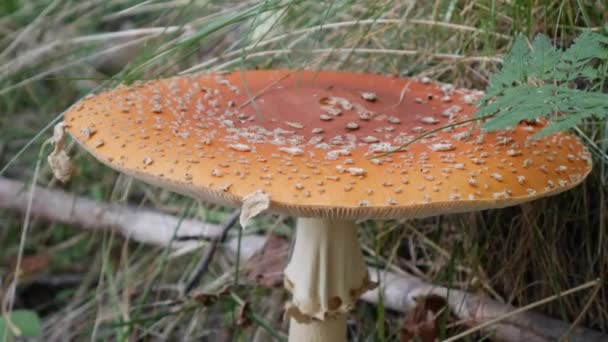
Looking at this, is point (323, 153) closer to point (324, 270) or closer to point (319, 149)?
point (319, 149)

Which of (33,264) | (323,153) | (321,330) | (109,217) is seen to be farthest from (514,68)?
(33,264)

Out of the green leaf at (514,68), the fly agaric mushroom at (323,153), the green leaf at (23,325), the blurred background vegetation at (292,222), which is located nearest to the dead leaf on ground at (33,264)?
the blurred background vegetation at (292,222)

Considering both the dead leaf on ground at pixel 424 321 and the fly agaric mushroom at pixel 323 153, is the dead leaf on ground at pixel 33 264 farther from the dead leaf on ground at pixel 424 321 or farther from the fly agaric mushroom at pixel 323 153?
the dead leaf on ground at pixel 424 321

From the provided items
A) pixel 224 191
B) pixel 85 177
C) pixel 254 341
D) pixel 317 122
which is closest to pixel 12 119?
pixel 85 177

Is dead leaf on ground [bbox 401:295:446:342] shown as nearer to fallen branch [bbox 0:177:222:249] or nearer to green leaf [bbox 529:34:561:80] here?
fallen branch [bbox 0:177:222:249]

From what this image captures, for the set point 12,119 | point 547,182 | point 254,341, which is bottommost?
point 254,341

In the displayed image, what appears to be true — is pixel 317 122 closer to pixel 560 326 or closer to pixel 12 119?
pixel 560 326

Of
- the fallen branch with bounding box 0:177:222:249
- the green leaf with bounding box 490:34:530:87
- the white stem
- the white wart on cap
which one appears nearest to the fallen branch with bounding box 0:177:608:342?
the fallen branch with bounding box 0:177:222:249
